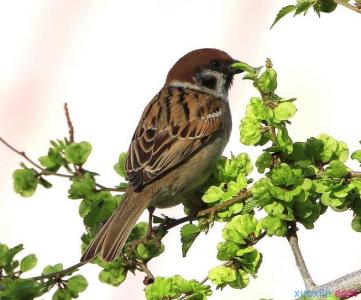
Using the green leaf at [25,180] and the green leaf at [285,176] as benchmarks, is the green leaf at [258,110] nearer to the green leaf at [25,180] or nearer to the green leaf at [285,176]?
the green leaf at [285,176]

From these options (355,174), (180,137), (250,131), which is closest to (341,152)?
(355,174)

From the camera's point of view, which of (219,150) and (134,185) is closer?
(134,185)

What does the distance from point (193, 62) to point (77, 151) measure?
5.65ft

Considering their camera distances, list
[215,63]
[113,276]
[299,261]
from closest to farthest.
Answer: [299,261] → [113,276] → [215,63]

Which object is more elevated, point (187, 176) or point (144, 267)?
point (187, 176)

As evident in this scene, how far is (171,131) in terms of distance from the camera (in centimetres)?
310

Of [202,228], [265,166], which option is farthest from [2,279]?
[265,166]

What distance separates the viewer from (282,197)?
161cm

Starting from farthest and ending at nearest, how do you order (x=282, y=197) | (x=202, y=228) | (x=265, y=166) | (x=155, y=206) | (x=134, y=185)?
(x=155, y=206), (x=134, y=185), (x=202, y=228), (x=265, y=166), (x=282, y=197)

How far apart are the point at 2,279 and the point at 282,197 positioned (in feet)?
2.20

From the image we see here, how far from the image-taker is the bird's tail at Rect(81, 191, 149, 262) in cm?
183

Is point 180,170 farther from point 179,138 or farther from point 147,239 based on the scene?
point 147,239

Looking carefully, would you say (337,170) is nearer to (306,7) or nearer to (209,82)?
(306,7)

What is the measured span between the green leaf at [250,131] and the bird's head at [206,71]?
Answer: 64.7 inches
